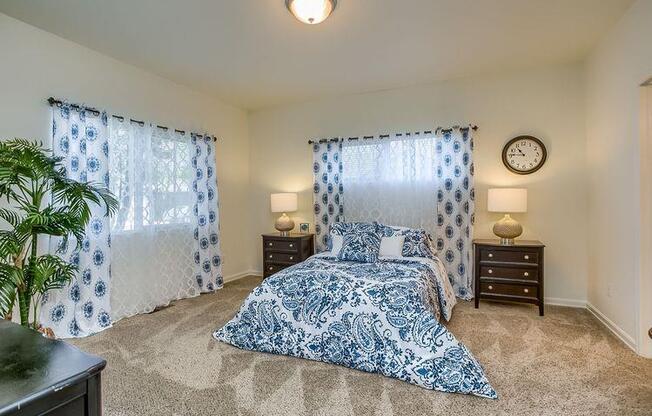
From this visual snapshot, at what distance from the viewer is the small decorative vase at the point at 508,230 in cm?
343

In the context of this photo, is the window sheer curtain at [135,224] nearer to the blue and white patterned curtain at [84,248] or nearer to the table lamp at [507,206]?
the blue and white patterned curtain at [84,248]

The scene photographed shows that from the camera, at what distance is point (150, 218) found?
3.60 m

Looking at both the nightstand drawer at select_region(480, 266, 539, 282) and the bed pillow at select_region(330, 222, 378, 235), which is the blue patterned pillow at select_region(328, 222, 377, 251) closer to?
the bed pillow at select_region(330, 222, 378, 235)

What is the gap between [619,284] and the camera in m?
2.75

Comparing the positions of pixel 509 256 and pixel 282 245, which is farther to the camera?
pixel 282 245

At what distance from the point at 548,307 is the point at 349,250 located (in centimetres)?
221

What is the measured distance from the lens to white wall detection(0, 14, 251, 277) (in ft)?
8.63

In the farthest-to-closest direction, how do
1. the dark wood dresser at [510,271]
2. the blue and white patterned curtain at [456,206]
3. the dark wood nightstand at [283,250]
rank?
1. the dark wood nightstand at [283,250]
2. the blue and white patterned curtain at [456,206]
3. the dark wood dresser at [510,271]

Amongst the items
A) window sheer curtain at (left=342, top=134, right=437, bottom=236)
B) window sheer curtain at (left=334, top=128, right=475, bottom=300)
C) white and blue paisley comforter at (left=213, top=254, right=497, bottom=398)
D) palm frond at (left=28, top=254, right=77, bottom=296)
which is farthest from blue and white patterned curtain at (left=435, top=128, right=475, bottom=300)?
palm frond at (left=28, top=254, right=77, bottom=296)

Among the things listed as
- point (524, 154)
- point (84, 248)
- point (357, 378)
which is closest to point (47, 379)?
point (357, 378)

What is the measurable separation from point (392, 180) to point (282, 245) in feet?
5.42

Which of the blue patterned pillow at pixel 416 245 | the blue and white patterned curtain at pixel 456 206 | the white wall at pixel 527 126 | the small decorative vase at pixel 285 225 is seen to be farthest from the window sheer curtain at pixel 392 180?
the small decorative vase at pixel 285 225

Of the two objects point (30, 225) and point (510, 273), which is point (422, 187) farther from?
point (30, 225)

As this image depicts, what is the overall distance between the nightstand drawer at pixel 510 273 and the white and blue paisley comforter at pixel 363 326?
0.90 meters
